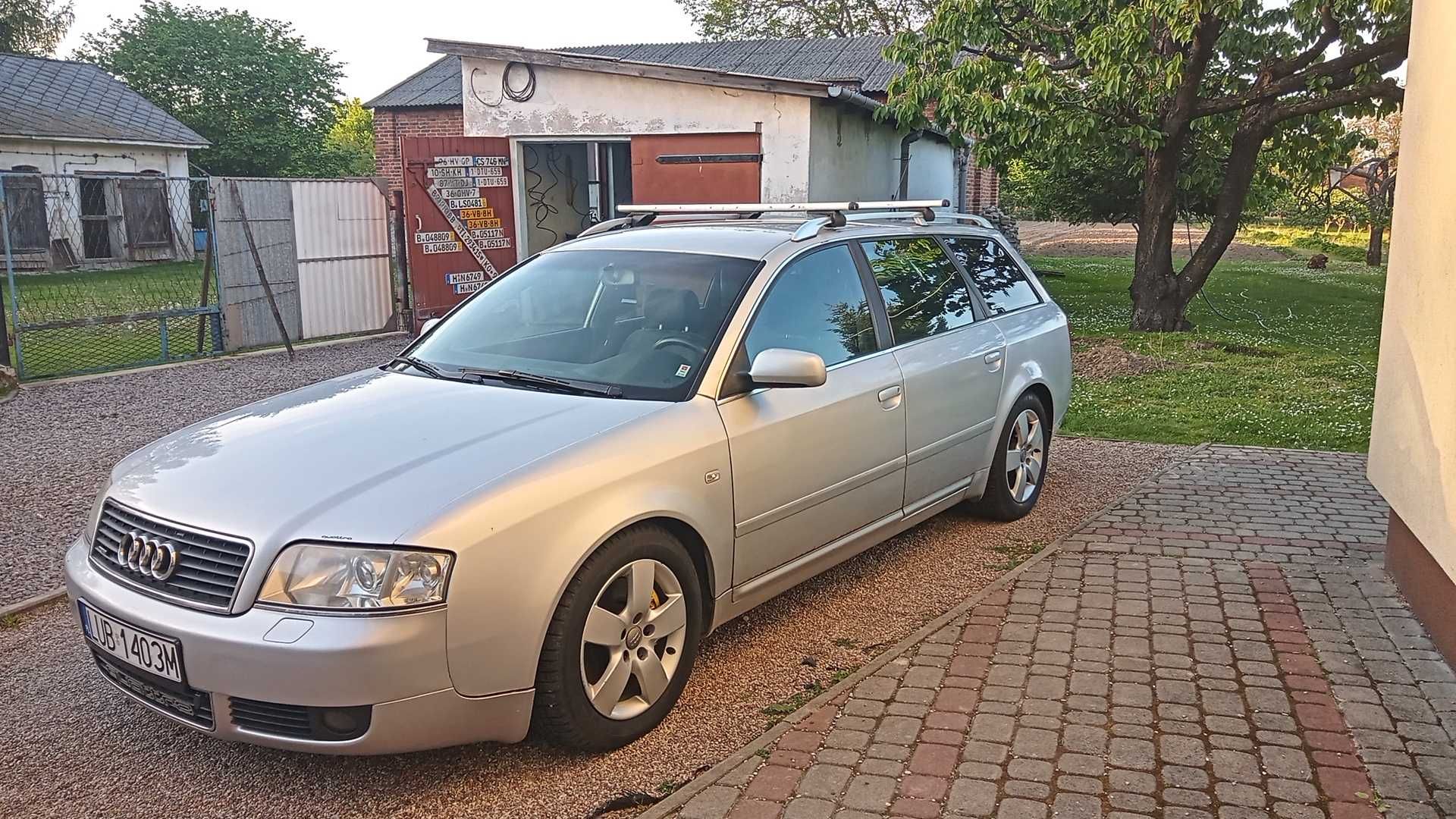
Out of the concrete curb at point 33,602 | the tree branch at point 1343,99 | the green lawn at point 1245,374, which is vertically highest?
the tree branch at point 1343,99

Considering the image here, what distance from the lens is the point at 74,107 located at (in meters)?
28.8

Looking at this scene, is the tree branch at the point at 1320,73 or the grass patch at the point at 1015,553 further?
the tree branch at the point at 1320,73

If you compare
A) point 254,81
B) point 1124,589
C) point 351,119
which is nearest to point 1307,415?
point 1124,589

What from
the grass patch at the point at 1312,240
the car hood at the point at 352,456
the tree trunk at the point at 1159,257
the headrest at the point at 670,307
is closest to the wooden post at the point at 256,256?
the car hood at the point at 352,456

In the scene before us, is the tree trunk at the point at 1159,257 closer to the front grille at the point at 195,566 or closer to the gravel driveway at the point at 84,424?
the gravel driveway at the point at 84,424

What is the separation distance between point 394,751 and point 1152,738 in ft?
7.94

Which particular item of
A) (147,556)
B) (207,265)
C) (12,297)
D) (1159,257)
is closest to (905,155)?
(1159,257)

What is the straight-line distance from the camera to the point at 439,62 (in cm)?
2852

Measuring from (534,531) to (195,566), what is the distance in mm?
989

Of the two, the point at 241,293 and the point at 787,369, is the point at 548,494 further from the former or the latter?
the point at 241,293

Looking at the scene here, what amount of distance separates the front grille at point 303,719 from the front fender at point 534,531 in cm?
28

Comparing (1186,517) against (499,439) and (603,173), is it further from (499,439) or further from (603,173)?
(603,173)

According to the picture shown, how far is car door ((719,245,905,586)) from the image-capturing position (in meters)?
4.19

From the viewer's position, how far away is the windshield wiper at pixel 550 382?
4.15 meters
